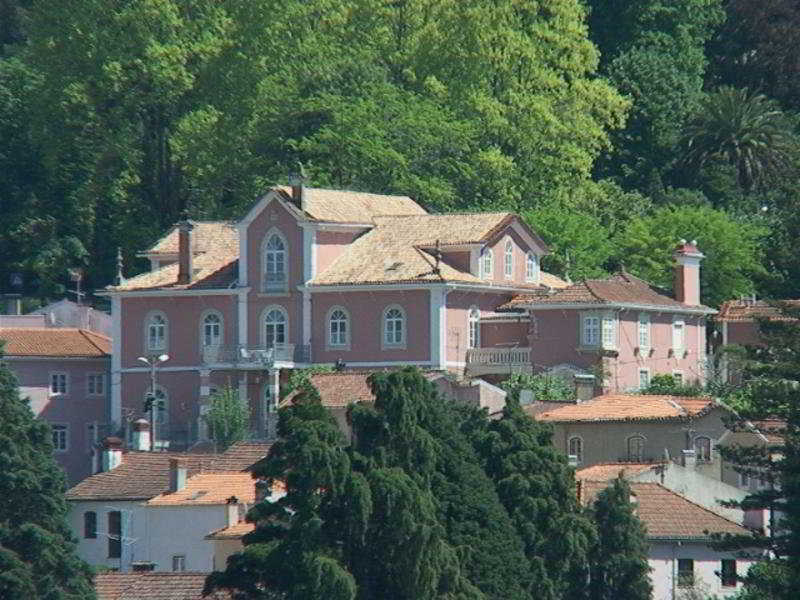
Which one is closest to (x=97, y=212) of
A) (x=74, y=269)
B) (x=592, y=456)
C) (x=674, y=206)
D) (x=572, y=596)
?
(x=74, y=269)

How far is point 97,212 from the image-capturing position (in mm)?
132000

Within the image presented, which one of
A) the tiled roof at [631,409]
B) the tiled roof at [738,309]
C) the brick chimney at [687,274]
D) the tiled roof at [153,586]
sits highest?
the brick chimney at [687,274]

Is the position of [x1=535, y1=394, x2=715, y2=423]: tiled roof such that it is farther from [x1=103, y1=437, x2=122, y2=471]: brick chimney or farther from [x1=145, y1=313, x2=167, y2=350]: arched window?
[x1=145, y1=313, x2=167, y2=350]: arched window

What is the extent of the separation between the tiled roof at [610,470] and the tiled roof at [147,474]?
298 inches

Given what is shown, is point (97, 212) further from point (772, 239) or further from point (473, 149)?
point (772, 239)

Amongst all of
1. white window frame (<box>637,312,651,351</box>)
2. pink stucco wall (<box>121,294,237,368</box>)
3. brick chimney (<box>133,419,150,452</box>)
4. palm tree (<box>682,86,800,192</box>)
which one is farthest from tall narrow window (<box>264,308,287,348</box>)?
palm tree (<box>682,86,800,192</box>)

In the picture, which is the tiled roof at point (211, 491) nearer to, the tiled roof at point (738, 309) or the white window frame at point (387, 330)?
the white window frame at point (387, 330)

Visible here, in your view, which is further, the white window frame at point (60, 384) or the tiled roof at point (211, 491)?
the white window frame at point (60, 384)

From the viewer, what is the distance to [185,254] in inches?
4456

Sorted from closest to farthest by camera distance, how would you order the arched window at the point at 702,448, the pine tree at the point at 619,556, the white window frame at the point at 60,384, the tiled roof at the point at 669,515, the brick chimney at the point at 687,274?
1. the pine tree at the point at 619,556
2. the tiled roof at the point at 669,515
3. the arched window at the point at 702,448
4. the brick chimney at the point at 687,274
5. the white window frame at the point at 60,384

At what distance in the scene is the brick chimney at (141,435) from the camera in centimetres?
10725

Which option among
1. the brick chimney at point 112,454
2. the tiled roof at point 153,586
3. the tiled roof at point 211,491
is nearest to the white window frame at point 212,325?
the brick chimney at point 112,454

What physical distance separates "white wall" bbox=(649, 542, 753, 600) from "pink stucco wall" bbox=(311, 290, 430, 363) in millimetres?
21481

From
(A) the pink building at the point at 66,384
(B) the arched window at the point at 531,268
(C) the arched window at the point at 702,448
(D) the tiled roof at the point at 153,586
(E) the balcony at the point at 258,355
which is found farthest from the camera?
(A) the pink building at the point at 66,384
